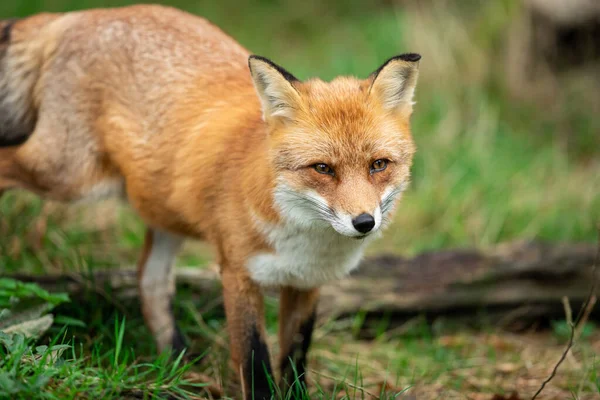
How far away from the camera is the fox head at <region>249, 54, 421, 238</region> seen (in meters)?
2.99

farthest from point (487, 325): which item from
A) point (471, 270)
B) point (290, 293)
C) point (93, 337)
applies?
point (93, 337)

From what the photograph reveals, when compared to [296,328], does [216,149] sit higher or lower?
higher

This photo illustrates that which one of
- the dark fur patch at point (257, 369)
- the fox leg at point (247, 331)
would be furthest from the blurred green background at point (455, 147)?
the dark fur patch at point (257, 369)

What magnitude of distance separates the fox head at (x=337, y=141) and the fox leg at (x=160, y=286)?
1.49 metres

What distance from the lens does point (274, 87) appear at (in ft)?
10.3

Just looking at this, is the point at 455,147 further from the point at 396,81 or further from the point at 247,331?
the point at 247,331

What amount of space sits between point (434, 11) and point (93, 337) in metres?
6.07

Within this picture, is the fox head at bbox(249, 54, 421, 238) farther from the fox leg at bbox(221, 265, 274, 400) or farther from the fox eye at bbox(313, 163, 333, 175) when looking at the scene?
the fox leg at bbox(221, 265, 274, 400)

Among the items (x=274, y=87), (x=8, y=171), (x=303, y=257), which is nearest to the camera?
(x=274, y=87)

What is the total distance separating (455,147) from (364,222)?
4390mm

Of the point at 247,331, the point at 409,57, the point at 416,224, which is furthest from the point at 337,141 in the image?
the point at 416,224

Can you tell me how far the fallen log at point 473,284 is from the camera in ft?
16.0

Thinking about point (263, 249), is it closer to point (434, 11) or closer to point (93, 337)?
point (93, 337)

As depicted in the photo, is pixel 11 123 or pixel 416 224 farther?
pixel 416 224
